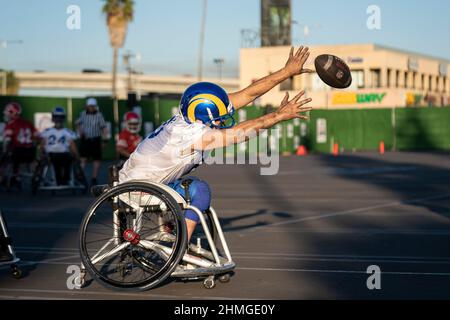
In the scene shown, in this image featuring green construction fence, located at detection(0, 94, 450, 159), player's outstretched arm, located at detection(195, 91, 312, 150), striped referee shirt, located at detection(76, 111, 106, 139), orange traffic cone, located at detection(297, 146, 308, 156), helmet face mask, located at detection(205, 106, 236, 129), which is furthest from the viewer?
green construction fence, located at detection(0, 94, 450, 159)

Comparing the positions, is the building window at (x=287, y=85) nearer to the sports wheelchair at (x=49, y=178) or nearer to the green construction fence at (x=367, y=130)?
the green construction fence at (x=367, y=130)

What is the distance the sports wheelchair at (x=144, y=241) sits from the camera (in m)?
7.61

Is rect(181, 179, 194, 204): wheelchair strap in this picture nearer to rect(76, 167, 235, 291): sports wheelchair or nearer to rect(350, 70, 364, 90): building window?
rect(76, 167, 235, 291): sports wheelchair

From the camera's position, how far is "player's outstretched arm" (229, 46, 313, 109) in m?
8.13

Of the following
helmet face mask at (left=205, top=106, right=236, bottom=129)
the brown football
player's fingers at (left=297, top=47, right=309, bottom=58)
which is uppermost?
player's fingers at (left=297, top=47, right=309, bottom=58)

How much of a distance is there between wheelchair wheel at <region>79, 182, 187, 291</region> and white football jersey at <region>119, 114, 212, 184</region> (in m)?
0.25

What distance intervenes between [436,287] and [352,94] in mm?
69724

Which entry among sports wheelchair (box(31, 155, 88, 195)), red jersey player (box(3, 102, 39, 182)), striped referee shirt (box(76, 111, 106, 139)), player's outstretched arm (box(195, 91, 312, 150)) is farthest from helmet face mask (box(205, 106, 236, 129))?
striped referee shirt (box(76, 111, 106, 139))

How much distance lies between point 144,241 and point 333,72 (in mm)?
2047

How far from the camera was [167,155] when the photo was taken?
26.1ft

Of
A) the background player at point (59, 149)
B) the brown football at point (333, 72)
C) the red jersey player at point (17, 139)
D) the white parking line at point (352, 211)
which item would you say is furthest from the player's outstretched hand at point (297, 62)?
the red jersey player at point (17, 139)

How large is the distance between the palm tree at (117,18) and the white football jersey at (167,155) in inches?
2254

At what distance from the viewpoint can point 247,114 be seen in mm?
45812
